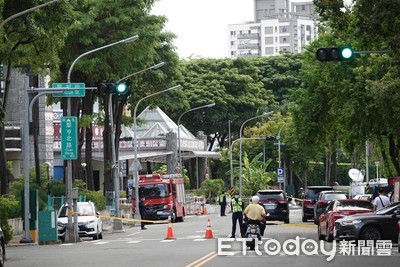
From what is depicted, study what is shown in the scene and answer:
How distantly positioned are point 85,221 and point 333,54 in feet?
61.6

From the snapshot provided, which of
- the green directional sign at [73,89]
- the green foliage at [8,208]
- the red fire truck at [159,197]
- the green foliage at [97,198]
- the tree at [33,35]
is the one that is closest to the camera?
the tree at [33,35]

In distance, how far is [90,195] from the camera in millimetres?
58156

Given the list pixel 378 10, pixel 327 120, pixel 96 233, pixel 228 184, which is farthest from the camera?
pixel 228 184

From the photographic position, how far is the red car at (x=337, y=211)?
3556 cm

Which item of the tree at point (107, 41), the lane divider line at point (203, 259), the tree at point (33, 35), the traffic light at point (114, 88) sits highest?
the tree at point (107, 41)

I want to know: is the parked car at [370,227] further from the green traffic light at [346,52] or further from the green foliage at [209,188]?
the green foliage at [209,188]

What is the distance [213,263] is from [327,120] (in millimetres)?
26304

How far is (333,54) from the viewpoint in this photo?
93.9 feet

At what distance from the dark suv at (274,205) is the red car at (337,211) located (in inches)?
658

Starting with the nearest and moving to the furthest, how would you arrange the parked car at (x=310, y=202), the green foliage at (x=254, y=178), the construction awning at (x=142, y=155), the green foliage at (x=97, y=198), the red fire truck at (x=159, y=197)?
the green foliage at (x=97, y=198) < the parked car at (x=310, y=202) < the red fire truck at (x=159, y=197) < the construction awning at (x=142, y=155) < the green foliage at (x=254, y=178)

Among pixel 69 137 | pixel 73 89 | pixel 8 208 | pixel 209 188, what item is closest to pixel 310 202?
pixel 69 137

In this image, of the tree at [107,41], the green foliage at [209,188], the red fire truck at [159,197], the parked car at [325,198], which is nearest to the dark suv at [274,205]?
the parked car at [325,198]

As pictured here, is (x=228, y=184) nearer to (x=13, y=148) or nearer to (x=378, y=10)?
(x=13, y=148)

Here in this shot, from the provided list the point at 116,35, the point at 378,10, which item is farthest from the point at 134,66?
the point at 378,10
